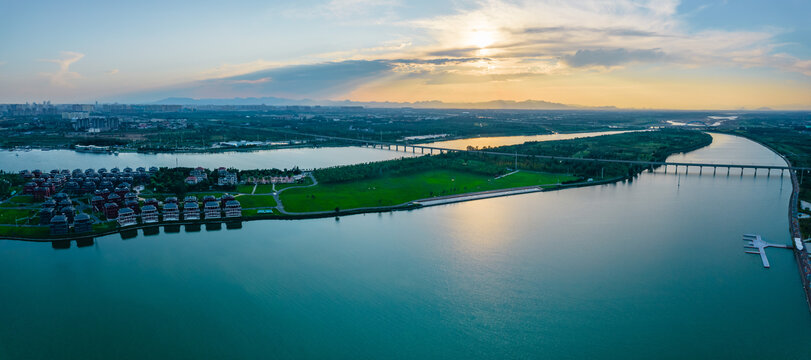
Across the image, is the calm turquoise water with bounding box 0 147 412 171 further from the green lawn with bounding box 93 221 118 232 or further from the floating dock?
the floating dock

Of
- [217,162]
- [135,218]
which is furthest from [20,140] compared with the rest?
[135,218]

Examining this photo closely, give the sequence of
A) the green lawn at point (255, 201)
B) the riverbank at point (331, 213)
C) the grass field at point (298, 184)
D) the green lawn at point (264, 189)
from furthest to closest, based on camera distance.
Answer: the grass field at point (298, 184), the green lawn at point (264, 189), the green lawn at point (255, 201), the riverbank at point (331, 213)

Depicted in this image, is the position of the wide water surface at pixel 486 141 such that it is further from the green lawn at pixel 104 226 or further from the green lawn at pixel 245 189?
the green lawn at pixel 104 226

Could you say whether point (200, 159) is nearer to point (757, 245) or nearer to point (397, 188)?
point (397, 188)

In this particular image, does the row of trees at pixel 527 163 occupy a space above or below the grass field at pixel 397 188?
above

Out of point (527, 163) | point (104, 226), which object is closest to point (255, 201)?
point (104, 226)

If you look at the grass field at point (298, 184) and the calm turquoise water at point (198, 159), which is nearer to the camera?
the grass field at point (298, 184)

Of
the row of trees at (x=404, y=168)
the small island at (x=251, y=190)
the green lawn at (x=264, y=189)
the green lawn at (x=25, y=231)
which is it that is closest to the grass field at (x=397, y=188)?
the small island at (x=251, y=190)

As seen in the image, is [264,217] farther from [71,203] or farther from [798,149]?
[798,149]
